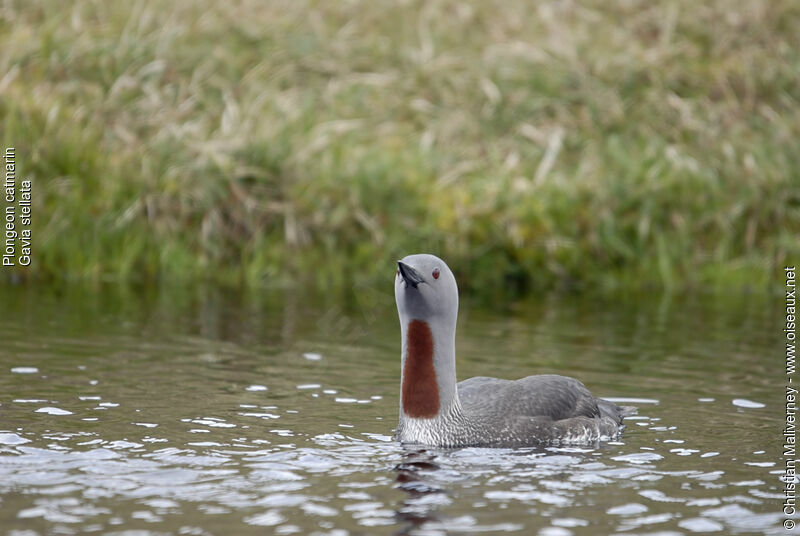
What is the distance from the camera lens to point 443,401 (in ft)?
28.6

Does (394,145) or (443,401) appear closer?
(443,401)

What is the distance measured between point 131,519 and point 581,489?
8.19 ft

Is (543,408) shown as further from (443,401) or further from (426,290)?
(426,290)

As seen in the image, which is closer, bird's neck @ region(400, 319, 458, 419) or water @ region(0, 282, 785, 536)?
water @ region(0, 282, 785, 536)

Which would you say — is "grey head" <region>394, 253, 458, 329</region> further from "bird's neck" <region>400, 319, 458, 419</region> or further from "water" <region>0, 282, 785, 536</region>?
"water" <region>0, 282, 785, 536</region>

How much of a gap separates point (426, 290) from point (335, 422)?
1.41 m

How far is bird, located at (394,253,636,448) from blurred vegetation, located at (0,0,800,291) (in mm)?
7870

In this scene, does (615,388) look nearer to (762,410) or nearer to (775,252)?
(762,410)

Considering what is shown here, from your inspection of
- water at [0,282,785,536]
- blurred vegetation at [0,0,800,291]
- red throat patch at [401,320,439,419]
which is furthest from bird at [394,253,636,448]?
blurred vegetation at [0,0,800,291]

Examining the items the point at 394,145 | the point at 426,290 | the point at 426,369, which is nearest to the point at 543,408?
the point at 426,369

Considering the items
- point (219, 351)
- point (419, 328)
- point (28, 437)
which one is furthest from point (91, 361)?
point (419, 328)

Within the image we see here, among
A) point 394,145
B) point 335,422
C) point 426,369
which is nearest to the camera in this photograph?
point 426,369

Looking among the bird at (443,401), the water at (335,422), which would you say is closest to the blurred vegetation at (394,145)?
the water at (335,422)

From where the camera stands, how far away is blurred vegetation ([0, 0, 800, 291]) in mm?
16859
